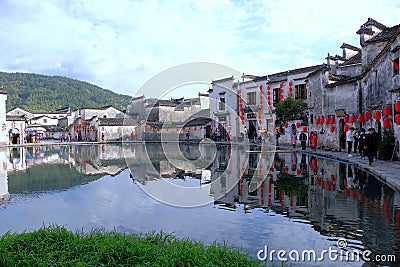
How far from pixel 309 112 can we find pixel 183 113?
26255mm

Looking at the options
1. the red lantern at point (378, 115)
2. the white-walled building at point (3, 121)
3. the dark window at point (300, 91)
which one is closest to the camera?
the red lantern at point (378, 115)

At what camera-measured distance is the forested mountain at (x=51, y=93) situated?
76.4 metres

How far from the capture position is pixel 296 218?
19.1 feet

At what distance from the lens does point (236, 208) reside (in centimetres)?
675

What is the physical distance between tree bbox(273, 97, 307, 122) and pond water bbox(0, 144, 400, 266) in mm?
13600

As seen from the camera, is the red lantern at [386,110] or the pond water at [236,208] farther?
the red lantern at [386,110]

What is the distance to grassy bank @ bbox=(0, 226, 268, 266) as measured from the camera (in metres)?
3.46

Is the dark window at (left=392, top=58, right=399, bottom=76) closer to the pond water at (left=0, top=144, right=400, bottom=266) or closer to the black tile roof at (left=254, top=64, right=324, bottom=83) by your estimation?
the pond water at (left=0, top=144, right=400, bottom=266)

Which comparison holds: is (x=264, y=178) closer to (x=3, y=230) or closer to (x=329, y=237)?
(x=329, y=237)

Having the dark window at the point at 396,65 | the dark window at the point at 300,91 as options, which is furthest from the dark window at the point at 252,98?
the dark window at the point at 396,65

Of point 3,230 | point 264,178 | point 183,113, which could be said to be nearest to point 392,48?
point 264,178

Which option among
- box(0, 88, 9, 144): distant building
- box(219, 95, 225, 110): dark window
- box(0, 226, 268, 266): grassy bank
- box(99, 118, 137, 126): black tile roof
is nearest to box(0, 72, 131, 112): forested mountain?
box(99, 118, 137, 126): black tile roof

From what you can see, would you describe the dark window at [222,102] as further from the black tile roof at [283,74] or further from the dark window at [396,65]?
the dark window at [396,65]

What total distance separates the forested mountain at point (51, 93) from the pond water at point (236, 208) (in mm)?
66036
